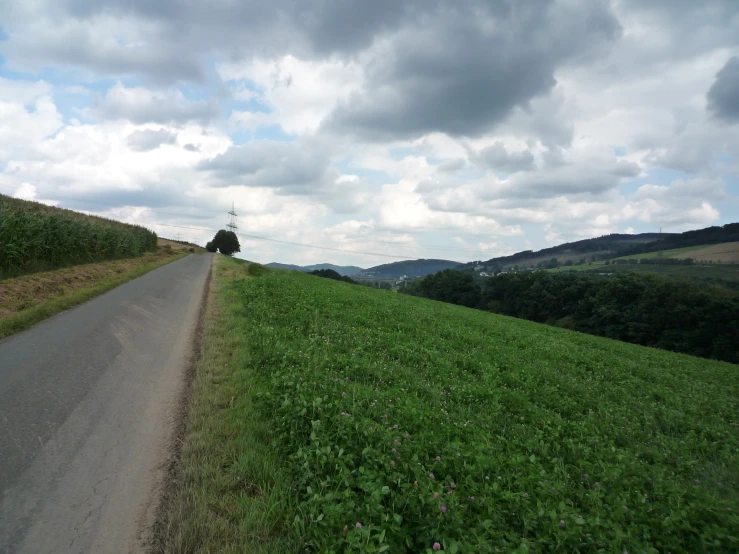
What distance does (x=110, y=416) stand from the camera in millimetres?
5066

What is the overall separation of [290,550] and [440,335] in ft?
32.9

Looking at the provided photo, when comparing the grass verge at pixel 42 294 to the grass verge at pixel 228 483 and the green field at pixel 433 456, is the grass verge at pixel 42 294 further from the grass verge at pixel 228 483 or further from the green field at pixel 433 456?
the grass verge at pixel 228 483

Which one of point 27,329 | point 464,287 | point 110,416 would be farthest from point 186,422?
point 464,287

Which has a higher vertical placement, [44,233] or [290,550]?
[44,233]

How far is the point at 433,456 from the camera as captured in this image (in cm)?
440

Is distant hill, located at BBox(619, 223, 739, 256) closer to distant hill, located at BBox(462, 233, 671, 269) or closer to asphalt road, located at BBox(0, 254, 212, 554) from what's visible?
distant hill, located at BBox(462, 233, 671, 269)

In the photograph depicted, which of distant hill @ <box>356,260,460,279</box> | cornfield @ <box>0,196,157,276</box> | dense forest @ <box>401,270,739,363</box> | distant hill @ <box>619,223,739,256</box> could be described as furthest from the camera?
distant hill @ <box>356,260,460,279</box>

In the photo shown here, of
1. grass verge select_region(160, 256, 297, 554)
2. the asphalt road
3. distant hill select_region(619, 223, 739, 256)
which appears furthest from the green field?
distant hill select_region(619, 223, 739, 256)

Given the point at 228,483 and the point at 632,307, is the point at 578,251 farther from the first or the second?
the point at 228,483

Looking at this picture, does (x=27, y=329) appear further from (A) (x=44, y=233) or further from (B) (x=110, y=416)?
(A) (x=44, y=233)

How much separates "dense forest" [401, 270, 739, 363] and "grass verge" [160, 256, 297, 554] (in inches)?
1856

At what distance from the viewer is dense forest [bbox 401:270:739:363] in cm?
3897

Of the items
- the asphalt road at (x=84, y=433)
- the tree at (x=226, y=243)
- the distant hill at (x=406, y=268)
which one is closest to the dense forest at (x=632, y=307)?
the asphalt road at (x=84, y=433)

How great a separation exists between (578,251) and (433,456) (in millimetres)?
156703
